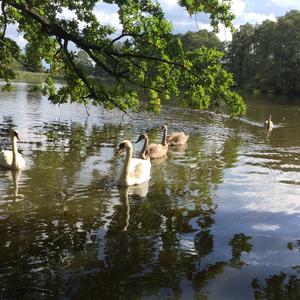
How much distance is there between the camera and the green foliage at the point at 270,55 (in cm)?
8675

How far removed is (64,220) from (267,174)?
26.1 ft

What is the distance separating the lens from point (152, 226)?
31.7ft

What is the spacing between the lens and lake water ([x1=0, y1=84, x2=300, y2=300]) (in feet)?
23.3

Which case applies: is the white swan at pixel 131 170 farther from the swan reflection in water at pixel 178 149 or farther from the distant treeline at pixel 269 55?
the distant treeline at pixel 269 55

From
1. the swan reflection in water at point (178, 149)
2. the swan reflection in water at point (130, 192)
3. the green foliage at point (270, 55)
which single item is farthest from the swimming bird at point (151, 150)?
the green foliage at point (270, 55)

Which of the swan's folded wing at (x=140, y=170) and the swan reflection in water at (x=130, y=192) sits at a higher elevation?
the swan's folded wing at (x=140, y=170)

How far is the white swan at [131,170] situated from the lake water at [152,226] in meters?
0.27

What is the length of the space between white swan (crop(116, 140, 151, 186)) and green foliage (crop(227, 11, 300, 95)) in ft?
243

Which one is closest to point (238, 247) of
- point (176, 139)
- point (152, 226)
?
point (152, 226)

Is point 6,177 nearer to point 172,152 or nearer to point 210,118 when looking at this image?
point 172,152

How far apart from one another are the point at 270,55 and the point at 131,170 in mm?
93002

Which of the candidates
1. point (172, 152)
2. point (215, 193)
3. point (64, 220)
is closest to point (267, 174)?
point (215, 193)

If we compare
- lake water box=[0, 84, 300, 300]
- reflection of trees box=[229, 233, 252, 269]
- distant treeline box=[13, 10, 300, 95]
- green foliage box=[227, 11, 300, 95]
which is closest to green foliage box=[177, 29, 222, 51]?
distant treeline box=[13, 10, 300, 95]

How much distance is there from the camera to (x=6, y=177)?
1372 centimetres
